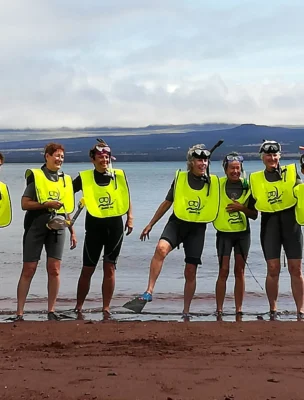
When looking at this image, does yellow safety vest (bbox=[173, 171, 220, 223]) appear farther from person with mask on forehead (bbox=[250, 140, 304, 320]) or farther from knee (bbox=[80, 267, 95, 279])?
knee (bbox=[80, 267, 95, 279])

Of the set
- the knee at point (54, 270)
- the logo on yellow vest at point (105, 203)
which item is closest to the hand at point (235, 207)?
the logo on yellow vest at point (105, 203)

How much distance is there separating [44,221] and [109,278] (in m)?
1.05

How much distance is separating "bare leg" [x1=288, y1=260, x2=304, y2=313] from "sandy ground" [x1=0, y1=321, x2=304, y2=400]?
0.81 m

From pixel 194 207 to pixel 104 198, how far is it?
3.31ft

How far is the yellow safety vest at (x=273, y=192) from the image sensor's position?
28.4 ft

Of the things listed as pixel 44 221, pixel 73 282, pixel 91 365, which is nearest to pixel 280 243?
pixel 44 221

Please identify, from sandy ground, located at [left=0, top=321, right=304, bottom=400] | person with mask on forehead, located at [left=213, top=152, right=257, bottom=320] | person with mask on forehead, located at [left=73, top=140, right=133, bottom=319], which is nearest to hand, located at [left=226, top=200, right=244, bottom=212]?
person with mask on forehead, located at [left=213, top=152, right=257, bottom=320]

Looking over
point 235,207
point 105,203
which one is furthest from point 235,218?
point 105,203

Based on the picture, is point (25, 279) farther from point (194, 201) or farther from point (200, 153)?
point (200, 153)

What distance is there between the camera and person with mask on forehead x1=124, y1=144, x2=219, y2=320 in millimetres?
8750

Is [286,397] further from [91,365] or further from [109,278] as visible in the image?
[109,278]

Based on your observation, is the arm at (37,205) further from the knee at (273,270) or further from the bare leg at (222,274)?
the knee at (273,270)

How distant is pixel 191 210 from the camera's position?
28.9 feet

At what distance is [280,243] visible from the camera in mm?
8727
